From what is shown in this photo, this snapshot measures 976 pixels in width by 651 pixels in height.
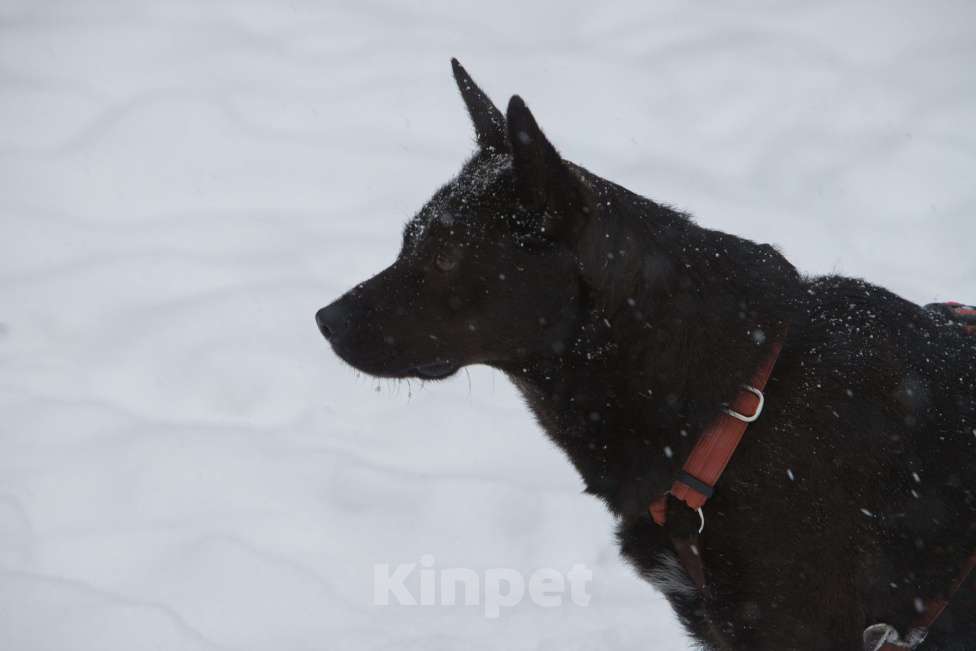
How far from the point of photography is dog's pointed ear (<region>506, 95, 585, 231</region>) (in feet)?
7.16

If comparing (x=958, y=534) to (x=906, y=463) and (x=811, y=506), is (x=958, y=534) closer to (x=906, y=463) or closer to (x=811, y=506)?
(x=906, y=463)

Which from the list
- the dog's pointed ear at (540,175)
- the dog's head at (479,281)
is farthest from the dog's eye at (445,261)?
the dog's pointed ear at (540,175)

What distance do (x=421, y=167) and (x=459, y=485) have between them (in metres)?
2.96

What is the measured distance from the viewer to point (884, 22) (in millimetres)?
7309

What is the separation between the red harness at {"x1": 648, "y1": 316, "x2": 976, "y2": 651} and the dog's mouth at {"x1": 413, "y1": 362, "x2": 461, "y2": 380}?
0.77 meters

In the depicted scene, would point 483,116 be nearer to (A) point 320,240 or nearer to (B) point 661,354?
(B) point 661,354

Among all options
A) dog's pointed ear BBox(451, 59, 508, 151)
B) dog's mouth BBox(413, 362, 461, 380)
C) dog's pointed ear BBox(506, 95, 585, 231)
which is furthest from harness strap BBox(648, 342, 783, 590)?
dog's pointed ear BBox(451, 59, 508, 151)

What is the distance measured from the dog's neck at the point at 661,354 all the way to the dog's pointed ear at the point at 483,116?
1.85 ft

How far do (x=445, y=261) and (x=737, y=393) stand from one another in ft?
3.06

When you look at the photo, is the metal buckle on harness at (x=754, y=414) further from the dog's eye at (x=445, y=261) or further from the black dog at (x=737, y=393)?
the dog's eye at (x=445, y=261)

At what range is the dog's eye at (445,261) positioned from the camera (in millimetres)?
2553

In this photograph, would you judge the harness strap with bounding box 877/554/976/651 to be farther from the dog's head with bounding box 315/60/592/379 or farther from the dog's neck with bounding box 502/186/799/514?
the dog's head with bounding box 315/60/592/379

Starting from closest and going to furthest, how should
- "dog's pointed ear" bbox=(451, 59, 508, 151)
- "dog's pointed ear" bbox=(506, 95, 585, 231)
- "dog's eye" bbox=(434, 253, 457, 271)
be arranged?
"dog's pointed ear" bbox=(506, 95, 585, 231) < "dog's eye" bbox=(434, 253, 457, 271) < "dog's pointed ear" bbox=(451, 59, 508, 151)

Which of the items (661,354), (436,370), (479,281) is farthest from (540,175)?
(436,370)
